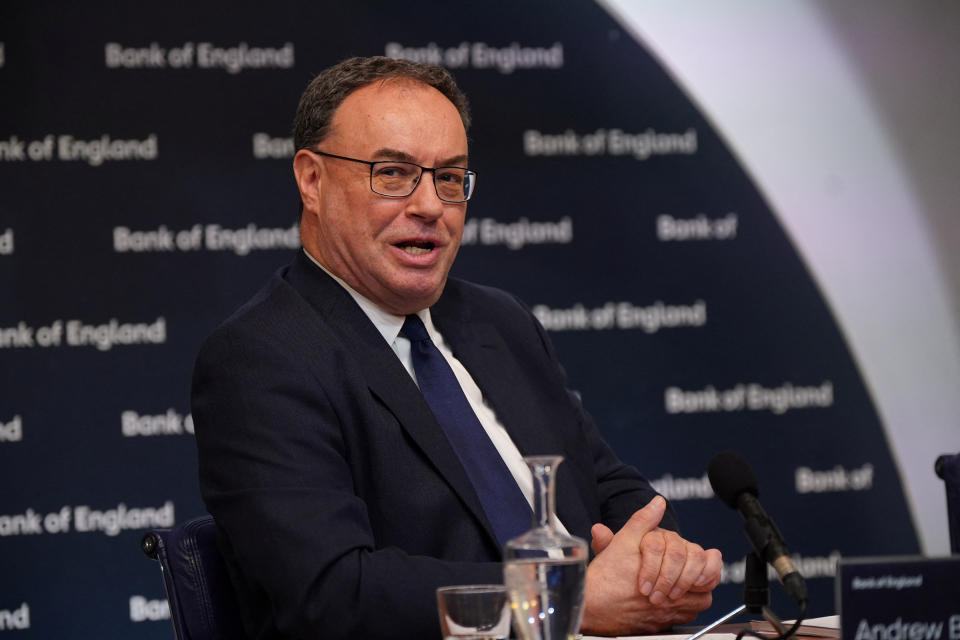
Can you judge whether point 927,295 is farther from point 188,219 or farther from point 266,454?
point 266,454

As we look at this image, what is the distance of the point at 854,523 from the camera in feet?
14.1

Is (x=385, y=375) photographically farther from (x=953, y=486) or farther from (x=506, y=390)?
(x=953, y=486)

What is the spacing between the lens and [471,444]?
2.40 metres

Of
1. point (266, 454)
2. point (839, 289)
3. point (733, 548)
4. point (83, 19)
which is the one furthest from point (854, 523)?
point (83, 19)

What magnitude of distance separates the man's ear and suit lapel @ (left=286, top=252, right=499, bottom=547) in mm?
176

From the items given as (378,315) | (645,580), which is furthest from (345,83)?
(645,580)

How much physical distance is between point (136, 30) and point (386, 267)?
1.90 meters

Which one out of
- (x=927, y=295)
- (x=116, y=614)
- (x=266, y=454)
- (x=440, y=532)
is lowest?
(x=116, y=614)

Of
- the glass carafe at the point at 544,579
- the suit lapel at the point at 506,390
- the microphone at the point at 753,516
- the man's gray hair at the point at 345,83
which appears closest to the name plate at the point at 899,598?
the microphone at the point at 753,516

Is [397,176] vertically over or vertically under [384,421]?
over

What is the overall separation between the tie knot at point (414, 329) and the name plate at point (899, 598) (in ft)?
4.06

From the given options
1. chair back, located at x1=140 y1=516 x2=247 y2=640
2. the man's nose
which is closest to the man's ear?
the man's nose

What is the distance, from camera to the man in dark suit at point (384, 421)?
199 centimetres

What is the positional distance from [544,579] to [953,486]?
156 centimetres
